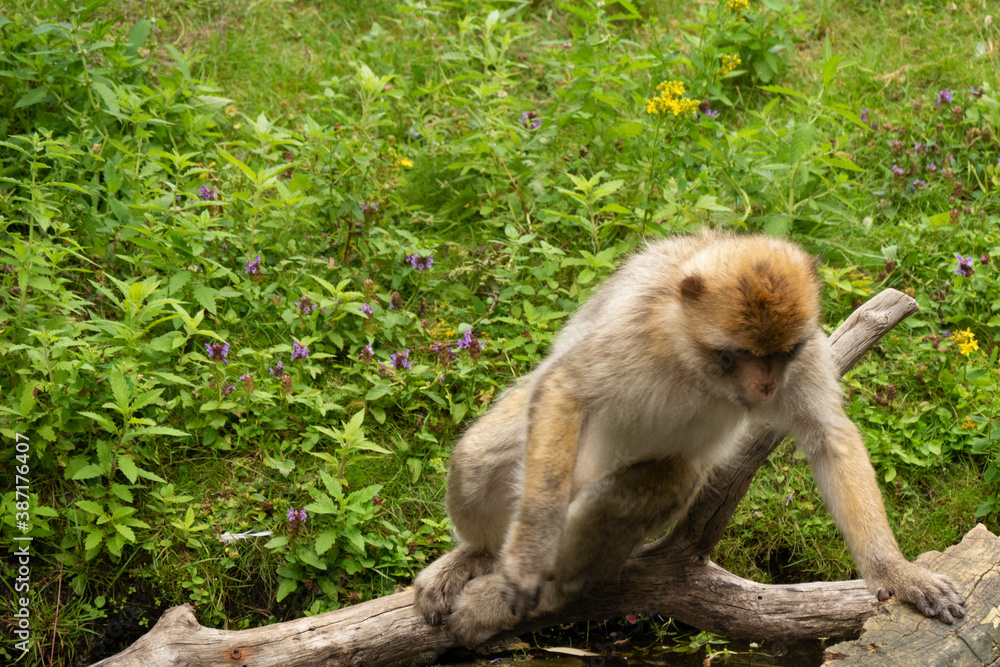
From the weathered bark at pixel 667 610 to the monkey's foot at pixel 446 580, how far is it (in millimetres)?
64

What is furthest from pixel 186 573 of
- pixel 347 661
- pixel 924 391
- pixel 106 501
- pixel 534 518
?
pixel 924 391

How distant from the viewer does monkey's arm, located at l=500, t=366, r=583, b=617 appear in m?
3.48

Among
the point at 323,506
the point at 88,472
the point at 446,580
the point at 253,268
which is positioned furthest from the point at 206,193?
the point at 446,580

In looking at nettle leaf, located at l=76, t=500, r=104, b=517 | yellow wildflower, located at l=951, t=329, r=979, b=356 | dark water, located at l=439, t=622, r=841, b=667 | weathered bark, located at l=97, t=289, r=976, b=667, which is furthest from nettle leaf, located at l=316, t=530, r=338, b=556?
yellow wildflower, located at l=951, t=329, r=979, b=356

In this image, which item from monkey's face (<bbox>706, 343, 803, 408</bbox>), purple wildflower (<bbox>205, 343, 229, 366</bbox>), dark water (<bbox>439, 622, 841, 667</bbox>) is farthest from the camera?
purple wildflower (<bbox>205, 343, 229, 366</bbox>)

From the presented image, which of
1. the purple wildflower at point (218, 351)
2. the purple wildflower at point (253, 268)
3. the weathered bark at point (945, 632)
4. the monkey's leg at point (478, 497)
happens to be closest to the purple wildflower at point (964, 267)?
the weathered bark at point (945, 632)

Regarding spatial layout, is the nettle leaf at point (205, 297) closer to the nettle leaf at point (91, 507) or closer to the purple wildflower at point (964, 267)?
the nettle leaf at point (91, 507)

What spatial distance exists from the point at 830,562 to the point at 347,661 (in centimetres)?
265

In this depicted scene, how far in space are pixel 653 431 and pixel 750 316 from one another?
0.71 metres

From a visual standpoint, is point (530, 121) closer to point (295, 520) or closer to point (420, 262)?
point (420, 262)

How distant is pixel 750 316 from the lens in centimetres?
324

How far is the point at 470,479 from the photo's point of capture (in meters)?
3.91

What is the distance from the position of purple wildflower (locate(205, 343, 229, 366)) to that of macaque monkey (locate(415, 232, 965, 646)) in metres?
1.66

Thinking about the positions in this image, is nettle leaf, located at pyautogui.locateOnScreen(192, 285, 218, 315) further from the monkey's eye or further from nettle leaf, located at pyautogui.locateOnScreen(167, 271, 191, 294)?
the monkey's eye
